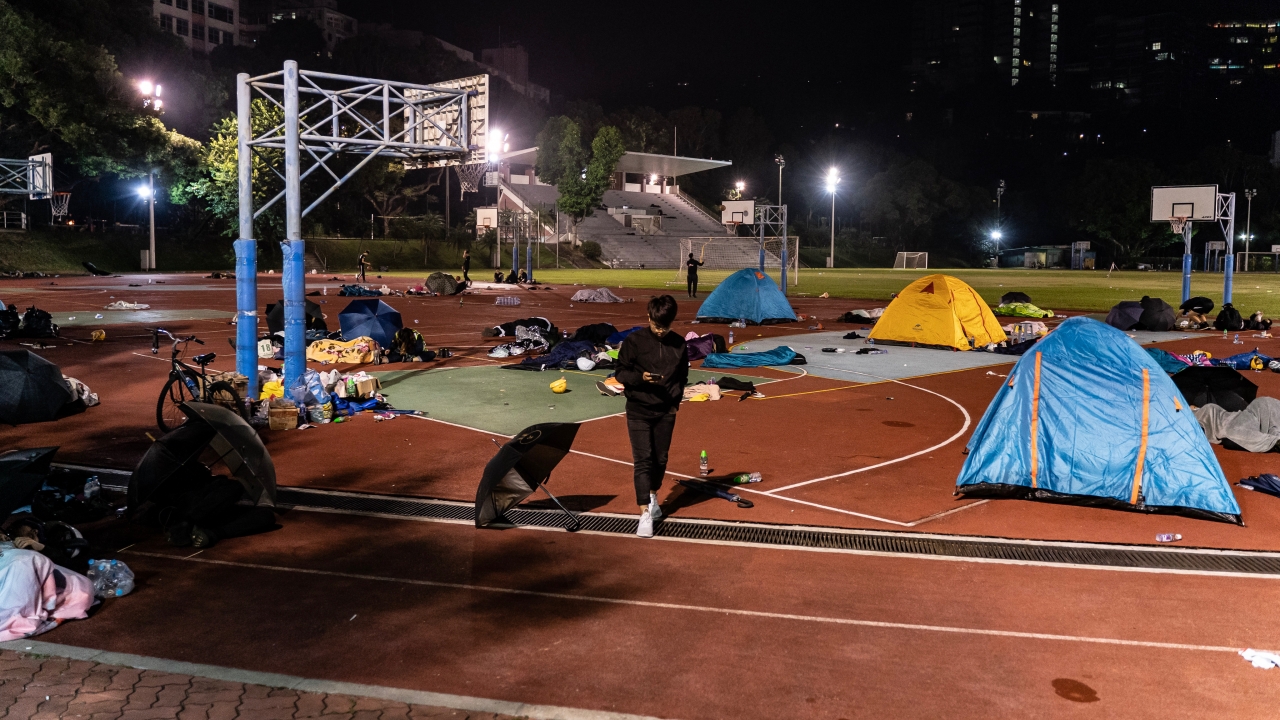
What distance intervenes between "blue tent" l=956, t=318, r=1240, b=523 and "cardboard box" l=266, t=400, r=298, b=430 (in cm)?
822

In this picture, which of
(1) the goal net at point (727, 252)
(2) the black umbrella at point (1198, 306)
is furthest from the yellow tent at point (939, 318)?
(1) the goal net at point (727, 252)

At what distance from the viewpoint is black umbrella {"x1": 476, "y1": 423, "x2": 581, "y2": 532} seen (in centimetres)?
778

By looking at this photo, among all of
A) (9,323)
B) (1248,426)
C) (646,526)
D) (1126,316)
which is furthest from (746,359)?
(9,323)

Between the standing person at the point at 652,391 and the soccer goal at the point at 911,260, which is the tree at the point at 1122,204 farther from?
the standing person at the point at 652,391

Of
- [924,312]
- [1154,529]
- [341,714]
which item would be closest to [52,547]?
[341,714]

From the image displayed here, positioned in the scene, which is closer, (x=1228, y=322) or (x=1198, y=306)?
(x=1228, y=322)

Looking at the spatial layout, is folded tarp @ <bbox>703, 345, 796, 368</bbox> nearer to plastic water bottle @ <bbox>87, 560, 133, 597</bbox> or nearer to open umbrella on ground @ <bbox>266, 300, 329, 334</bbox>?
open umbrella on ground @ <bbox>266, 300, 329, 334</bbox>

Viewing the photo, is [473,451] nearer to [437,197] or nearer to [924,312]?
[924,312]

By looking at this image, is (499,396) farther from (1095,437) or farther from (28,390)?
(1095,437)

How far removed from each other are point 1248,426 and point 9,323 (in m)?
24.4

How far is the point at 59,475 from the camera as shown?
8.69m

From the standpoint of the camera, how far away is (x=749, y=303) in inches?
1080

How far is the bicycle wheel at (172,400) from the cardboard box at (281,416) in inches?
34.9

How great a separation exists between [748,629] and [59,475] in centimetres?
667
